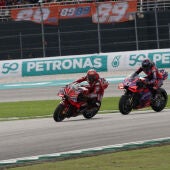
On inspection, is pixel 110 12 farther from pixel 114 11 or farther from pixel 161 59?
pixel 161 59

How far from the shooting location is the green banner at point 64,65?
3528cm

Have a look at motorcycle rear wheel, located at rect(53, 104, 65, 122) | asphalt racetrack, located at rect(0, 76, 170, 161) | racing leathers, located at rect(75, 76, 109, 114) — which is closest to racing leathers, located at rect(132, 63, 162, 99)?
asphalt racetrack, located at rect(0, 76, 170, 161)

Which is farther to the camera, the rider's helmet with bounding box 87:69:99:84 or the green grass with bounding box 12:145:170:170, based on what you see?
the rider's helmet with bounding box 87:69:99:84

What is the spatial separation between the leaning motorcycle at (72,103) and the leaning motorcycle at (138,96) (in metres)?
1.03

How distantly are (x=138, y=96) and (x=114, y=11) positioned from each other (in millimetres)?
19976

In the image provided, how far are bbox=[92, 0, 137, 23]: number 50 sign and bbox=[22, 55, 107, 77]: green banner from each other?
3388 millimetres

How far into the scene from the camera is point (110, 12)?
38.2 metres

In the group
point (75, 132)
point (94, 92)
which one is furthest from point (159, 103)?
point (75, 132)

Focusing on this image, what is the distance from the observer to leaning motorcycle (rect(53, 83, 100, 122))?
17.3 m

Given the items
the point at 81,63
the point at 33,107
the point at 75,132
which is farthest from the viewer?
the point at 81,63

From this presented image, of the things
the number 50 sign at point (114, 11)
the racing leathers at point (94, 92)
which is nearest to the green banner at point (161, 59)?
the number 50 sign at point (114, 11)

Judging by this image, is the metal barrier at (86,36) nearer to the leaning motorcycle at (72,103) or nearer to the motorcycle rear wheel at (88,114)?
the motorcycle rear wheel at (88,114)

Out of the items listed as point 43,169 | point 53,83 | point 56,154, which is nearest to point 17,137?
point 56,154

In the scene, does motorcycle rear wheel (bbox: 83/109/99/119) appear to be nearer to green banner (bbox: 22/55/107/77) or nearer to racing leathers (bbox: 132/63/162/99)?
racing leathers (bbox: 132/63/162/99)
